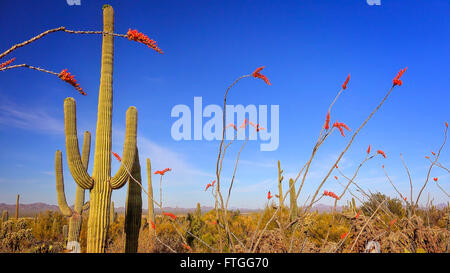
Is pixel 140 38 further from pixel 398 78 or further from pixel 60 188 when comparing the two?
pixel 60 188

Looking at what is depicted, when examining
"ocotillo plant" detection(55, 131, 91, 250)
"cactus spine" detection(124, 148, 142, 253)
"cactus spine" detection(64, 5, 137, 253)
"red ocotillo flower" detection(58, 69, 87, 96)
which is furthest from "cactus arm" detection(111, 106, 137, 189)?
"red ocotillo flower" detection(58, 69, 87, 96)

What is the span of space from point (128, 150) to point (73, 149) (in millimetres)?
1308

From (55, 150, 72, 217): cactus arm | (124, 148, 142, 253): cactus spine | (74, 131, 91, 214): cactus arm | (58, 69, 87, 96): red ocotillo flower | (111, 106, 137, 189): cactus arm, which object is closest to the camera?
(58, 69, 87, 96): red ocotillo flower

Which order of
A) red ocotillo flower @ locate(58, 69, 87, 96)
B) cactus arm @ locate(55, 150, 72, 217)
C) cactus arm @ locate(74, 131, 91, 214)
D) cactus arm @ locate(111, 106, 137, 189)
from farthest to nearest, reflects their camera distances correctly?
cactus arm @ locate(74, 131, 91, 214)
cactus arm @ locate(55, 150, 72, 217)
cactus arm @ locate(111, 106, 137, 189)
red ocotillo flower @ locate(58, 69, 87, 96)

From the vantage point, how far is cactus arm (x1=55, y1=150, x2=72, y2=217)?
34.8ft

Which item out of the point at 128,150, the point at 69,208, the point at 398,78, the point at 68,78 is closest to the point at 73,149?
the point at 128,150

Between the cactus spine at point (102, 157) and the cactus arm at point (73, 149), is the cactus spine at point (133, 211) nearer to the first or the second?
the cactus spine at point (102, 157)

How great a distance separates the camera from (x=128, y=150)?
7.41 metres

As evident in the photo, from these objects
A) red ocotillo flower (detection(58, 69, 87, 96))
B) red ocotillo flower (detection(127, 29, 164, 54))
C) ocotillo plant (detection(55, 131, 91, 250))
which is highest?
red ocotillo flower (detection(127, 29, 164, 54))

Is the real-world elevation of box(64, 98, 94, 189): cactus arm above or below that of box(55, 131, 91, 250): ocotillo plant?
Result: above

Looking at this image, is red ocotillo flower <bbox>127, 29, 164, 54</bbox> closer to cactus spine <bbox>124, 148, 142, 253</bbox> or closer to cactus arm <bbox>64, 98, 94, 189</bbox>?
cactus arm <bbox>64, 98, 94, 189</bbox>

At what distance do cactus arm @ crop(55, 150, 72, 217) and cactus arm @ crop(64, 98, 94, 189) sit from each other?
4.23 m

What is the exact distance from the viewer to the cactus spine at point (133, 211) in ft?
26.1
